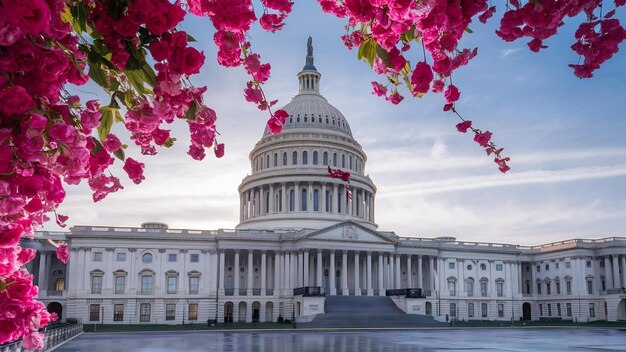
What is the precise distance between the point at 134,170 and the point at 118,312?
3589 inches

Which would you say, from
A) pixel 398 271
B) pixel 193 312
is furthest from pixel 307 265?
pixel 193 312

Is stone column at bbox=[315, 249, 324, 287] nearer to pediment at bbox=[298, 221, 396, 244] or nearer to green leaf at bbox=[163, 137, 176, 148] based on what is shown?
pediment at bbox=[298, 221, 396, 244]

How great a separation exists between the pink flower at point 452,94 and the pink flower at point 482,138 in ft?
6.19

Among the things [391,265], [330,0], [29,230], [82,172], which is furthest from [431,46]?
[391,265]

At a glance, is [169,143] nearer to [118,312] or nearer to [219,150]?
[219,150]

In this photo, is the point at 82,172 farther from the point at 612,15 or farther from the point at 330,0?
the point at 612,15

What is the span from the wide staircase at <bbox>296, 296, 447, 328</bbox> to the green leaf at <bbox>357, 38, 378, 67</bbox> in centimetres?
7514

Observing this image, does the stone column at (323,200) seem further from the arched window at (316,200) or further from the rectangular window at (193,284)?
the rectangular window at (193,284)

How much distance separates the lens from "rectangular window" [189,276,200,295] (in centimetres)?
9538

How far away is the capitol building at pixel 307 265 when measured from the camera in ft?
302

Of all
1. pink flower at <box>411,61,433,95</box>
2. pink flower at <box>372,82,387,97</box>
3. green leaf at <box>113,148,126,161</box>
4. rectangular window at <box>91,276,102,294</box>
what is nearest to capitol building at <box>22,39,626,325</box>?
rectangular window at <box>91,276,102,294</box>

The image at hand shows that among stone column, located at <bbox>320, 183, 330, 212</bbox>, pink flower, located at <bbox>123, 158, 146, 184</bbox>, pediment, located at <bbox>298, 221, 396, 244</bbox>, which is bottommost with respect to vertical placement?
pink flower, located at <bbox>123, 158, 146, 184</bbox>

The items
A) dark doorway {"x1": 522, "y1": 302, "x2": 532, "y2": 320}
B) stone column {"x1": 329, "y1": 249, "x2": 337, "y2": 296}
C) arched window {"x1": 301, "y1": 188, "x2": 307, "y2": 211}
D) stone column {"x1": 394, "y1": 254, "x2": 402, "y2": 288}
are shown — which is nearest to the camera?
stone column {"x1": 329, "y1": 249, "x2": 337, "y2": 296}

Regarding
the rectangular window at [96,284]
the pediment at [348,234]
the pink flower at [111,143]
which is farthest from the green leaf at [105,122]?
the rectangular window at [96,284]
